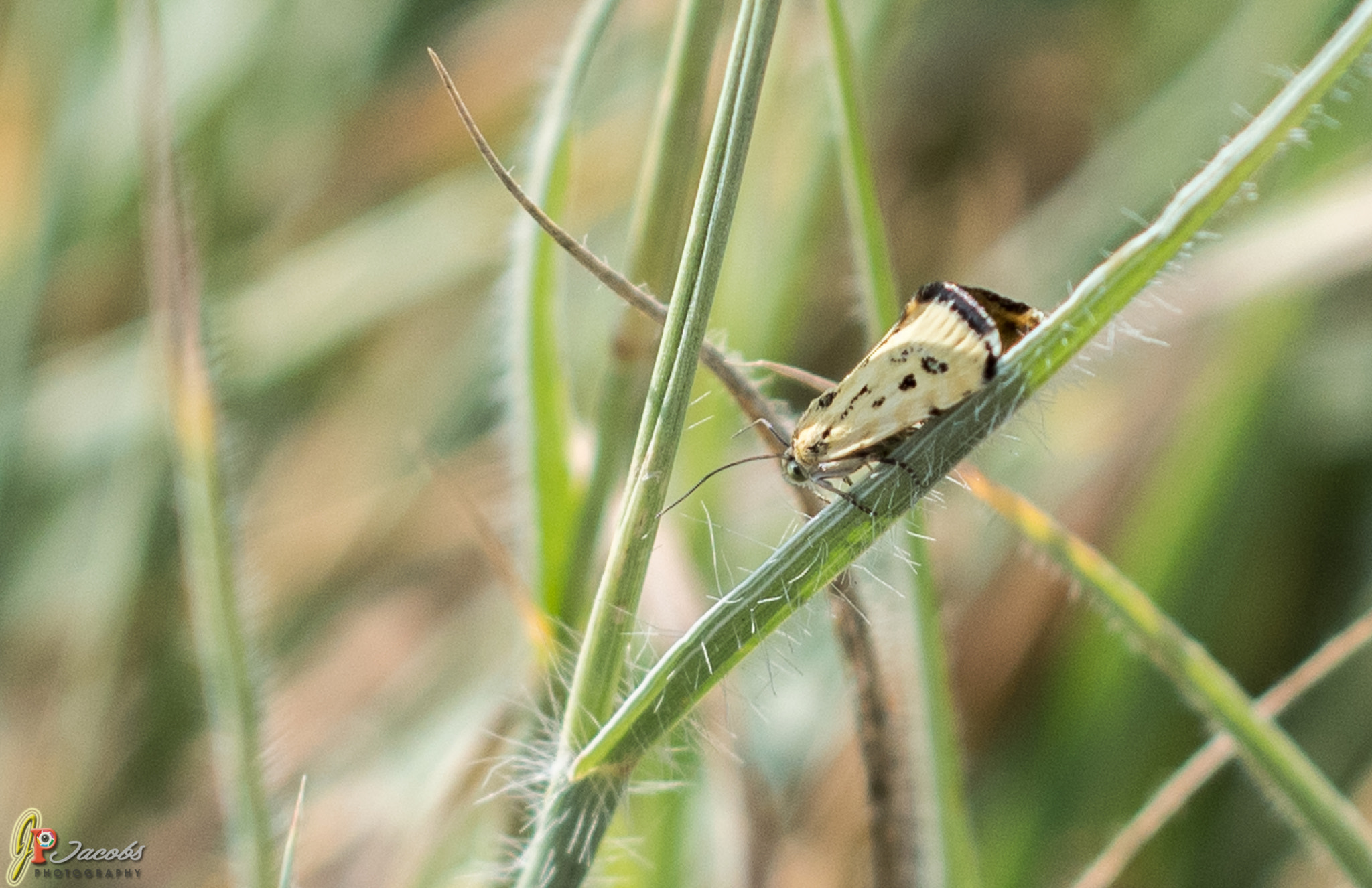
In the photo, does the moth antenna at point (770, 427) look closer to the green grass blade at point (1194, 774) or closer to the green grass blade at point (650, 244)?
the green grass blade at point (650, 244)

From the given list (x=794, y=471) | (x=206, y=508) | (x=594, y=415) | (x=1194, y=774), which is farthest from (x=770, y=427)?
(x=1194, y=774)

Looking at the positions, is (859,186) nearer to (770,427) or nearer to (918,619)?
(770,427)

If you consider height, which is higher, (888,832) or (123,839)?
(123,839)

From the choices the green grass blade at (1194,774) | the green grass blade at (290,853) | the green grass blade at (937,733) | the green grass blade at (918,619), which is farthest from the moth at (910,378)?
the green grass blade at (1194,774)

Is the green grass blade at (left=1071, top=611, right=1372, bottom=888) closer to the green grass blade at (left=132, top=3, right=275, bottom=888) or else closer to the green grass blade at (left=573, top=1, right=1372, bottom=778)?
the green grass blade at (left=573, top=1, right=1372, bottom=778)

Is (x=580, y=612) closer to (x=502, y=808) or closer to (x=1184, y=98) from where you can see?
(x=502, y=808)

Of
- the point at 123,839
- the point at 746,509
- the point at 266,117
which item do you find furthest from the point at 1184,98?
the point at 123,839
